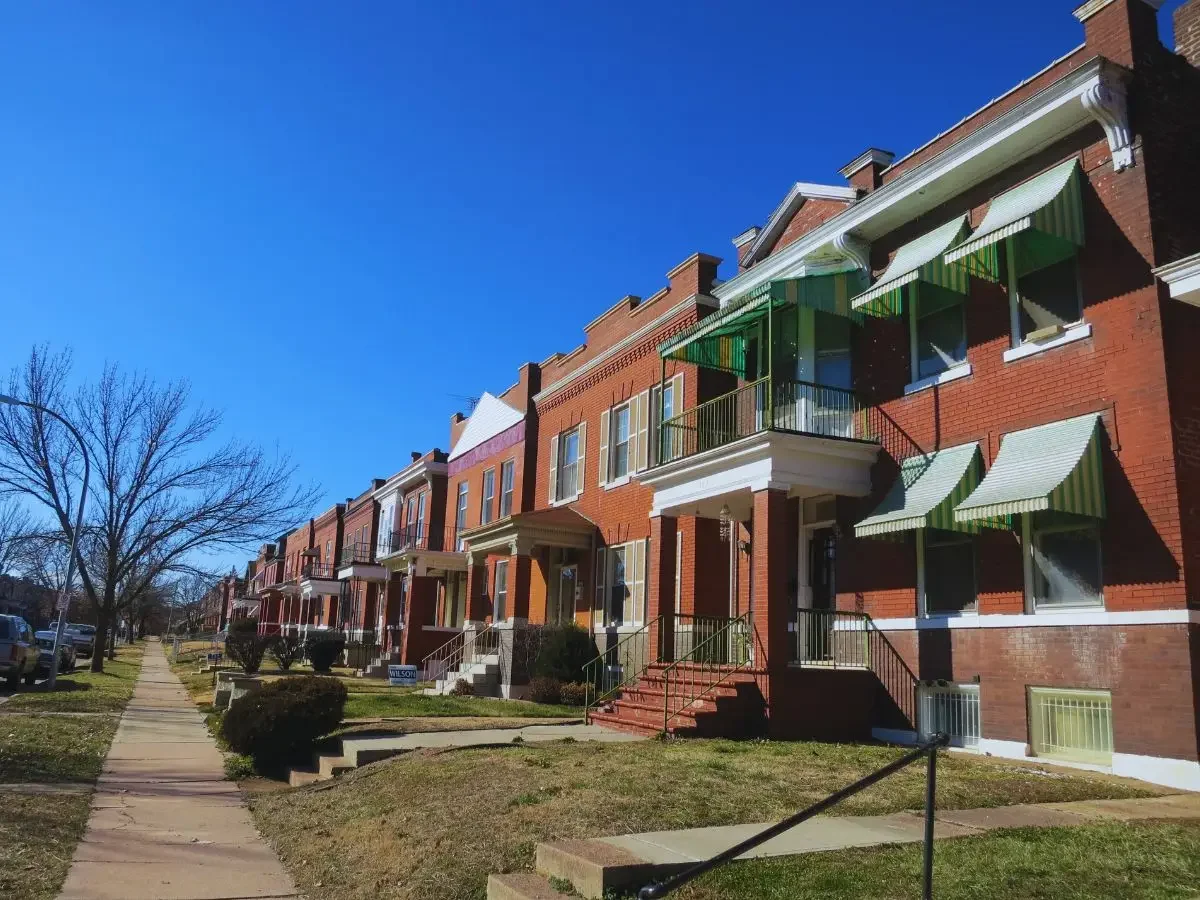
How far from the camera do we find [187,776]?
1180 cm

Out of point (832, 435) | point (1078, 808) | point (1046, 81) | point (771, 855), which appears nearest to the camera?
point (771, 855)

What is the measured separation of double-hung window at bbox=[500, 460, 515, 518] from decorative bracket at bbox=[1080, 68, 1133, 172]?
2030 cm

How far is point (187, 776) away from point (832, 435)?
10.1m

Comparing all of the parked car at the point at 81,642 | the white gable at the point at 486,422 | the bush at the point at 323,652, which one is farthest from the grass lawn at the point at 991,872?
the parked car at the point at 81,642

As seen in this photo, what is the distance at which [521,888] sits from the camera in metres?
5.95

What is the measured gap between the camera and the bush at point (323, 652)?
1407 inches

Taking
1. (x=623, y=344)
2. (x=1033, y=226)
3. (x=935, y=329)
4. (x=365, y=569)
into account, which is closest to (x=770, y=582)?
(x=935, y=329)

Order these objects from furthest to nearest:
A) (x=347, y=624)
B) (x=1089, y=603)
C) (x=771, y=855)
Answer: (x=347, y=624) < (x=1089, y=603) < (x=771, y=855)

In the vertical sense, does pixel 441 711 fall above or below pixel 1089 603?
below

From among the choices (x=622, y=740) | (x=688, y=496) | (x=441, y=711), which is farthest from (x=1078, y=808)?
(x=441, y=711)

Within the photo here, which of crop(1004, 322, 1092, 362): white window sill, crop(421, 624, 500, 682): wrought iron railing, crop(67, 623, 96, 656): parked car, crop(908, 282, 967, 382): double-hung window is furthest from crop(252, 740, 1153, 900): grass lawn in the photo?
crop(67, 623, 96, 656): parked car

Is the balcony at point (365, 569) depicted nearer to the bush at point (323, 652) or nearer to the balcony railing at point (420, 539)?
the balcony railing at point (420, 539)

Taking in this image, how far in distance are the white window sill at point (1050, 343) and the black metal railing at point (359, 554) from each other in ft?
111

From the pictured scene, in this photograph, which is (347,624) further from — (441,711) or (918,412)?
(918,412)
